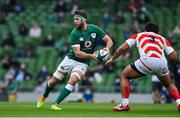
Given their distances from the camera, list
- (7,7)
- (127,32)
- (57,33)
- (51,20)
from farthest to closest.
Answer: (7,7) < (51,20) < (57,33) < (127,32)

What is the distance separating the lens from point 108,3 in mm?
35938

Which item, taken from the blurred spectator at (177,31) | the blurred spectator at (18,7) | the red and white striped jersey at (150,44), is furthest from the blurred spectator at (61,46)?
the red and white striped jersey at (150,44)

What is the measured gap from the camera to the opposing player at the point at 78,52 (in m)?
17.2

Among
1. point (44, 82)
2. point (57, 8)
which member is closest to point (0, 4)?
point (57, 8)

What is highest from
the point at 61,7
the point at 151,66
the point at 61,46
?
the point at 61,7

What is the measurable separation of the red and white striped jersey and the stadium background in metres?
12.5

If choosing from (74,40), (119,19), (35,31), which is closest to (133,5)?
(119,19)

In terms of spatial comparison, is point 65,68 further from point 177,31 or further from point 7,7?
point 7,7

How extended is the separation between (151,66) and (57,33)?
56.2 feet

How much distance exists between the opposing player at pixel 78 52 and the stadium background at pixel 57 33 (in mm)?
11188

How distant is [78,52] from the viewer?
17156 millimetres

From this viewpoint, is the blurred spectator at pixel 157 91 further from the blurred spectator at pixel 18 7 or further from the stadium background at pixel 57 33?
the blurred spectator at pixel 18 7

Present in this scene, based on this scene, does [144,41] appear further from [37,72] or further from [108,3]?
[108,3]

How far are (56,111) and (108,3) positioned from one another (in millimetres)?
20000
